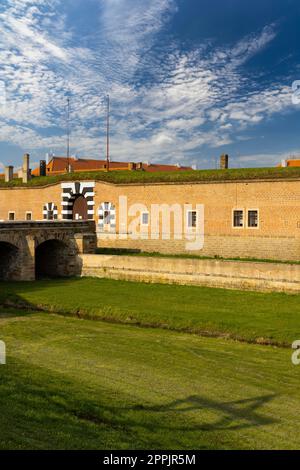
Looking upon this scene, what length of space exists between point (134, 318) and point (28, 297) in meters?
5.69

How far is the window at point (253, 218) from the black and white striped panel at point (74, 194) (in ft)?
35.1

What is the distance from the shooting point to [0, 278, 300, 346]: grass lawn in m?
15.1

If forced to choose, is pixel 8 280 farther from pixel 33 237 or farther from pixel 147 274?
pixel 147 274

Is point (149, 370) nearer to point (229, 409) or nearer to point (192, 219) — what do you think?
point (229, 409)

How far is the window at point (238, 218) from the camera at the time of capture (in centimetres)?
2623

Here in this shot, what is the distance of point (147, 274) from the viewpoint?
22812mm

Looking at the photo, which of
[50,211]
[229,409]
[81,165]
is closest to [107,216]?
[50,211]

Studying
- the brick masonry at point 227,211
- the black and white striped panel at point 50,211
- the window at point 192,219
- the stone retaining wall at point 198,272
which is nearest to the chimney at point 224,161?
the brick masonry at point 227,211

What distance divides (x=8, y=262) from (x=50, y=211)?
988 cm

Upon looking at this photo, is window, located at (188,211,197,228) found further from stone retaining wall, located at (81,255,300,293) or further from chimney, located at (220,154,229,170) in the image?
stone retaining wall, located at (81,255,300,293)

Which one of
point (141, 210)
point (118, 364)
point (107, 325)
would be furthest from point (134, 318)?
point (141, 210)

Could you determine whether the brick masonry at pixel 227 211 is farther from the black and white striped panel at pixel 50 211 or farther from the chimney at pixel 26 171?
the chimney at pixel 26 171

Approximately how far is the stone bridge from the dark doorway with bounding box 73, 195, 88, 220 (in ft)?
14.1

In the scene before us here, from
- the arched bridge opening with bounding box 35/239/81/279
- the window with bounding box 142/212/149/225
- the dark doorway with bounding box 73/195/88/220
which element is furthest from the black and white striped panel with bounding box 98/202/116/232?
the arched bridge opening with bounding box 35/239/81/279
